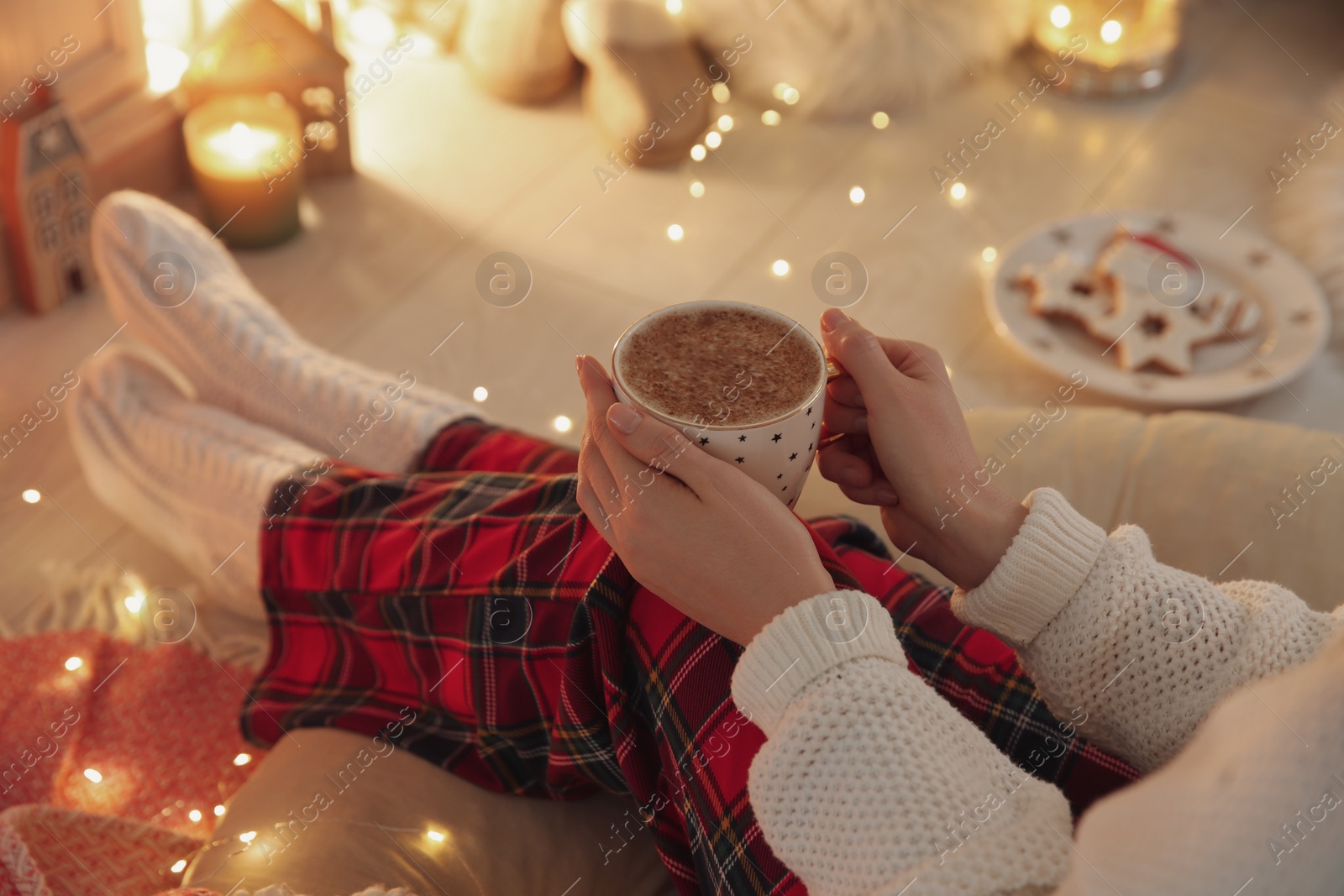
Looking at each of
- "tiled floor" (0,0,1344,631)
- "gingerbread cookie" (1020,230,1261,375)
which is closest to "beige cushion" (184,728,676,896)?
"tiled floor" (0,0,1344,631)

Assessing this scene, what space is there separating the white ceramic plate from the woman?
2.32ft

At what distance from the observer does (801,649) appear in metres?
0.65

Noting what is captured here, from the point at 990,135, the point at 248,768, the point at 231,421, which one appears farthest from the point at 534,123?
the point at 248,768

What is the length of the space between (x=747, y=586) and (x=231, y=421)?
2.38 ft

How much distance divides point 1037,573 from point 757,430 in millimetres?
229

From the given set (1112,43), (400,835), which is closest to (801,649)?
(400,835)

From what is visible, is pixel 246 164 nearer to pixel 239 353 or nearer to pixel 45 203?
pixel 45 203

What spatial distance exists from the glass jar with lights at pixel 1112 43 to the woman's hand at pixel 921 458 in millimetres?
1458

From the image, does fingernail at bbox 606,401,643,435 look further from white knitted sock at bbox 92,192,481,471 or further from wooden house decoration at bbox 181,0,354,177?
wooden house decoration at bbox 181,0,354,177

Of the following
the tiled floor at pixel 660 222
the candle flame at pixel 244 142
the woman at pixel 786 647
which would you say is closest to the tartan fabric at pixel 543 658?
the woman at pixel 786 647

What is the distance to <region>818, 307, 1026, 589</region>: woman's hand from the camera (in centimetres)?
82

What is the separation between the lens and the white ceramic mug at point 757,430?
28.3 inches

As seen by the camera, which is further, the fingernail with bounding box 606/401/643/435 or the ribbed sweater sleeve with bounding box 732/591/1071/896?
the fingernail with bounding box 606/401/643/435

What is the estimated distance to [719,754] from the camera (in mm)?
731
